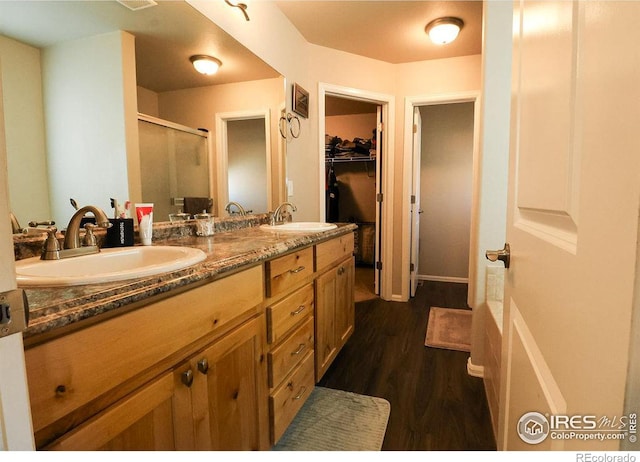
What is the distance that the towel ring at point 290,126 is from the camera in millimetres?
2260

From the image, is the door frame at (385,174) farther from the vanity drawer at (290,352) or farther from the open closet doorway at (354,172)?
the vanity drawer at (290,352)

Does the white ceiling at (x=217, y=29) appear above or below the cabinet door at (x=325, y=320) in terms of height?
above

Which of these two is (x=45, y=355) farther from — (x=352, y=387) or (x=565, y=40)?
(x=352, y=387)

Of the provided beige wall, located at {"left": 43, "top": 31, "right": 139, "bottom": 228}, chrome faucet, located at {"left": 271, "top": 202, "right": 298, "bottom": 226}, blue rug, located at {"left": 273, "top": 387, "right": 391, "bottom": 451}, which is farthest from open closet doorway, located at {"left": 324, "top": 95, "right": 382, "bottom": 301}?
beige wall, located at {"left": 43, "top": 31, "right": 139, "bottom": 228}

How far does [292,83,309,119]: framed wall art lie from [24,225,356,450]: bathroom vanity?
1.33 metres

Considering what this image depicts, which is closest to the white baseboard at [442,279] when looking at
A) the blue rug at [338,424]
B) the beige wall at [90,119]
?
the blue rug at [338,424]

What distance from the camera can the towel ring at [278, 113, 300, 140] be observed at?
7.41 feet

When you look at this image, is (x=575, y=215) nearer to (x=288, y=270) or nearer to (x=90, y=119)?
(x=288, y=270)

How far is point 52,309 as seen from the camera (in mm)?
532

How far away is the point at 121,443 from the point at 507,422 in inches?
36.0

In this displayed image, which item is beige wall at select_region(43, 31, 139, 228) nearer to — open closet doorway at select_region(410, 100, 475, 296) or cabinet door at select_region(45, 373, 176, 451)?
cabinet door at select_region(45, 373, 176, 451)

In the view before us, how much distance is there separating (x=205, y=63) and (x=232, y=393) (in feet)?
5.14

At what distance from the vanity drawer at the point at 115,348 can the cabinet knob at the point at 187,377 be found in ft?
0.23
